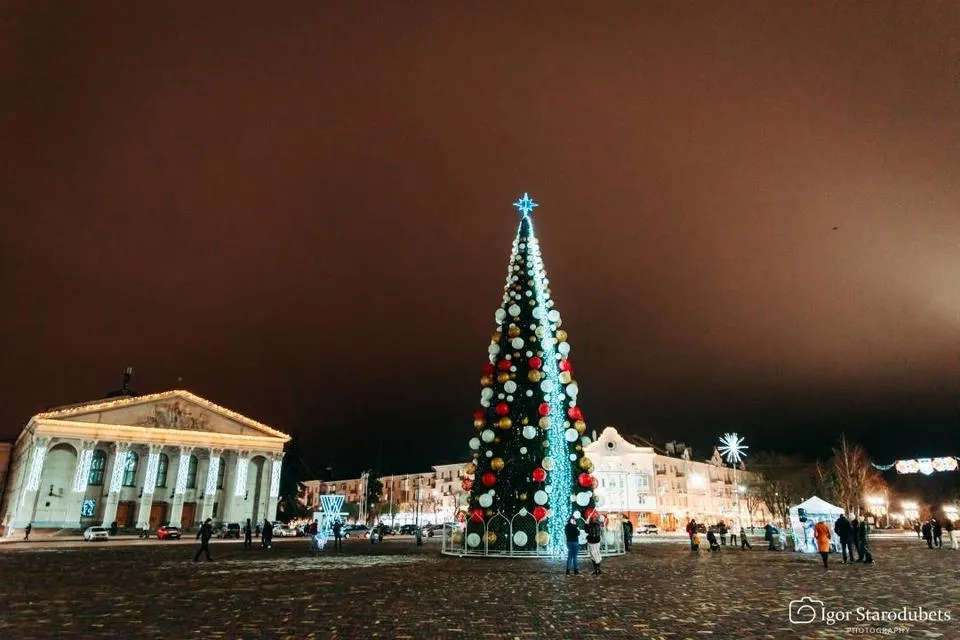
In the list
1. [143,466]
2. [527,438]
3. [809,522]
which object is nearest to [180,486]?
[143,466]

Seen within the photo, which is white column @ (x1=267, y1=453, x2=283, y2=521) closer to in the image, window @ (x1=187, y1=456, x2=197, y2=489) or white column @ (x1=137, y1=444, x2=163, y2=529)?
window @ (x1=187, y1=456, x2=197, y2=489)

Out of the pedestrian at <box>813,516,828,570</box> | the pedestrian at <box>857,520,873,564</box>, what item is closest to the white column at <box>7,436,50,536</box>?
the pedestrian at <box>813,516,828,570</box>

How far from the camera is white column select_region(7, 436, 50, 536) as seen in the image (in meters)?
58.1

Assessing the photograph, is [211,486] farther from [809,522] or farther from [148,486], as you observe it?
[809,522]

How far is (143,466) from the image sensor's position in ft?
216

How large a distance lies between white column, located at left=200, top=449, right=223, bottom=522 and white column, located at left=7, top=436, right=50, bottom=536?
15068mm

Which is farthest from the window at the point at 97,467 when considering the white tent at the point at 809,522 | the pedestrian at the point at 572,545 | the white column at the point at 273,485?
the white tent at the point at 809,522

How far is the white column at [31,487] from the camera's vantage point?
2286 inches

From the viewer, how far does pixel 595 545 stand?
699 inches

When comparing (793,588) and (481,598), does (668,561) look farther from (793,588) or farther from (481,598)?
(481,598)

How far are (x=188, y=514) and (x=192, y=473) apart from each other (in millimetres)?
4383

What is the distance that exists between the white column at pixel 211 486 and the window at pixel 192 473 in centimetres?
210

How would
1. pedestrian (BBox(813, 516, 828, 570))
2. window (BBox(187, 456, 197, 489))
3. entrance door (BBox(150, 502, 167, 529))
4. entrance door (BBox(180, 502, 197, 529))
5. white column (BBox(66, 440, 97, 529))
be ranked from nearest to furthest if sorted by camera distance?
pedestrian (BBox(813, 516, 828, 570)) → white column (BBox(66, 440, 97, 529)) → entrance door (BBox(150, 502, 167, 529)) → entrance door (BBox(180, 502, 197, 529)) → window (BBox(187, 456, 197, 489))

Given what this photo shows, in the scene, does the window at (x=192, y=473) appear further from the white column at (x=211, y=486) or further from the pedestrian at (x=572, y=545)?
the pedestrian at (x=572, y=545)
